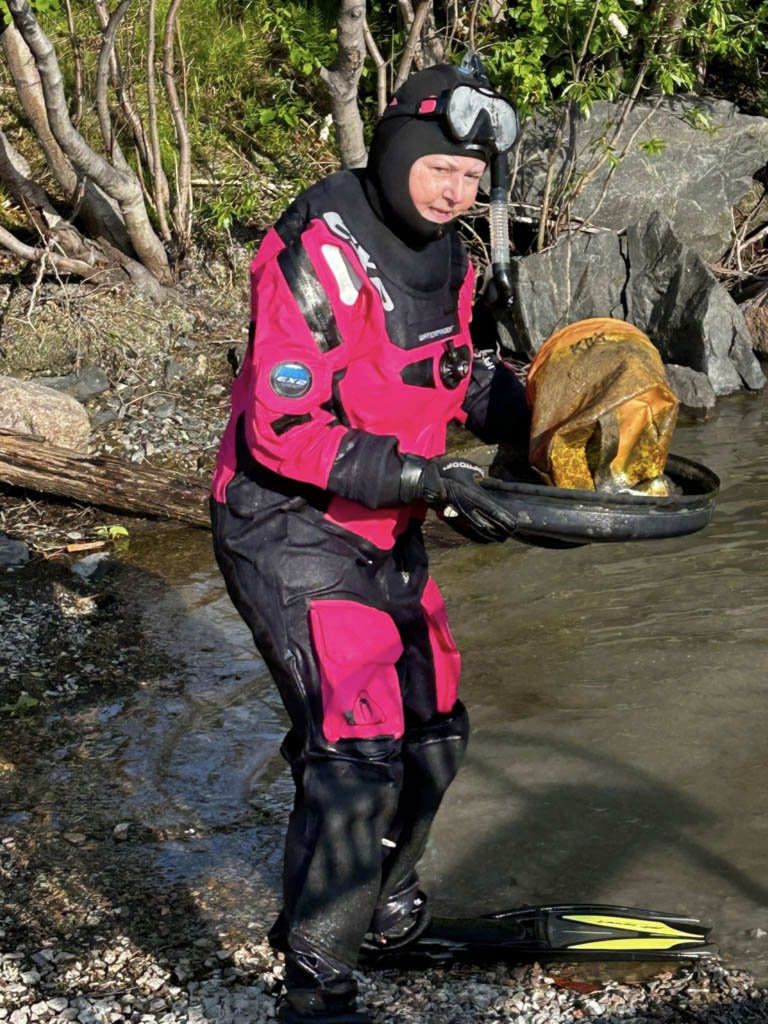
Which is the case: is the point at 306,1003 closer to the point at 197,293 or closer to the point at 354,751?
the point at 354,751

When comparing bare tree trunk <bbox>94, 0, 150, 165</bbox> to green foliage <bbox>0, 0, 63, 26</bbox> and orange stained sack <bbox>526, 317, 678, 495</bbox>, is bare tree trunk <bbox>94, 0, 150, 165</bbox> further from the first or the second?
orange stained sack <bbox>526, 317, 678, 495</bbox>

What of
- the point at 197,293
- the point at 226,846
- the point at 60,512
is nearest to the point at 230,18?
the point at 197,293

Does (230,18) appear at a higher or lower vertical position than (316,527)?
higher

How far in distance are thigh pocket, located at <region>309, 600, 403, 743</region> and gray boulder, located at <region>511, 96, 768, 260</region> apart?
24.1ft

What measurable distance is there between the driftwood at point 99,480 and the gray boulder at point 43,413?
50 cm

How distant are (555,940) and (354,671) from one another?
98 centimetres

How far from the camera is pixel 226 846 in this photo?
3.75m

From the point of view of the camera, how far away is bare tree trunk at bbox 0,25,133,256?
8289mm

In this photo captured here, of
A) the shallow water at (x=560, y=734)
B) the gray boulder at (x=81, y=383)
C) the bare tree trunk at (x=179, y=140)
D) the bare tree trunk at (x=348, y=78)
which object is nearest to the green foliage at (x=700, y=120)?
the bare tree trunk at (x=348, y=78)

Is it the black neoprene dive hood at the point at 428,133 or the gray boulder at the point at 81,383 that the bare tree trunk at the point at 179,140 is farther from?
the black neoprene dive hood at the point at 428,133

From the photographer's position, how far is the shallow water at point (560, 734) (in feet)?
11.8

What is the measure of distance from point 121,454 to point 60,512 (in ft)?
2.65

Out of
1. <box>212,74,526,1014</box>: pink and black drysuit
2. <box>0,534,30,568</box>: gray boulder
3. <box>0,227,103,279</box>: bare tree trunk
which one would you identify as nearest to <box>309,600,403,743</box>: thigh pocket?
<box>212,74,526,1014</box>: pink and black drysuit

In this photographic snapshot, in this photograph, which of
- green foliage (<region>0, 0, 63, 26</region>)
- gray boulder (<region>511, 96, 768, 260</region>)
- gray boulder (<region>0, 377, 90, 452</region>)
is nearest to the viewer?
gray boulder (<region>0, 377, 90, 452</region>)
